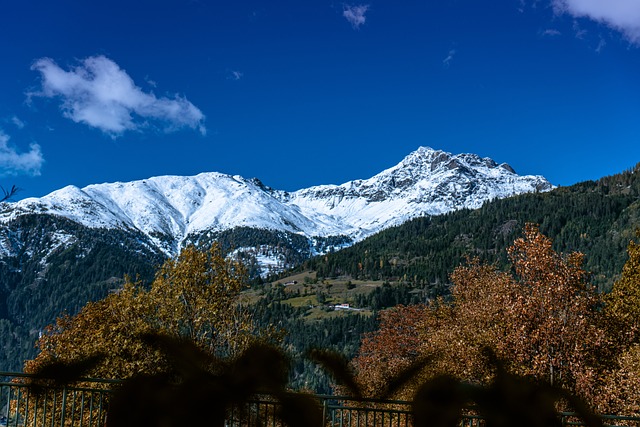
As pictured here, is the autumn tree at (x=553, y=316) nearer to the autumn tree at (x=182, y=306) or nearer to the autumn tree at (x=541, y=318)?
the autumn tree at (x=541, y=318)

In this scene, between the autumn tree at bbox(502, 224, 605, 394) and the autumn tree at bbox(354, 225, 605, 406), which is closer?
the autumn tree at bbox(354, 225, 605, 406)

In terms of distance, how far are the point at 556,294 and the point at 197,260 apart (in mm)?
16972

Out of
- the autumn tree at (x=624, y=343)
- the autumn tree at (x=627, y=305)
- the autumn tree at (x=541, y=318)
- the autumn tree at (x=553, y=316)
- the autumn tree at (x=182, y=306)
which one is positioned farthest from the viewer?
the autumn tree at (x=627, y=305)

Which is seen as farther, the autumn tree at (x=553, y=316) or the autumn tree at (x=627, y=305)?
the autumn tree at (x=627, y=305)

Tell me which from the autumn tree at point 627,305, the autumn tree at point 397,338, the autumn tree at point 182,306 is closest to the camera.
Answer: the autumn tree at point 182,306

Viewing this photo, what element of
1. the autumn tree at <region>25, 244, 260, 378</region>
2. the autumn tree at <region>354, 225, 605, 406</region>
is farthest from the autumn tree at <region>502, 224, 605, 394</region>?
the autumn tree at <region>25, 244, 260, 378</region>

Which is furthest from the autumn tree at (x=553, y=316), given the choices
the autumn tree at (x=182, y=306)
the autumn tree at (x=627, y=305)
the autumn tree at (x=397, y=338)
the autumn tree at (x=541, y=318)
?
the autumn tree at (x=182, y=306)

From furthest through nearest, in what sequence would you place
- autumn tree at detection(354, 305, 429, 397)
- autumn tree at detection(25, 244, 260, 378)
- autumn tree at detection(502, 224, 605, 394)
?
autumn tree at detection(354, 305, 429, 397), autumn tree at detection(25, 244, 260, 378), autumn tree at detection(502, 224, 605, 394)

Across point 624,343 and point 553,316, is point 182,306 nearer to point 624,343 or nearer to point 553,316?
point 553,316

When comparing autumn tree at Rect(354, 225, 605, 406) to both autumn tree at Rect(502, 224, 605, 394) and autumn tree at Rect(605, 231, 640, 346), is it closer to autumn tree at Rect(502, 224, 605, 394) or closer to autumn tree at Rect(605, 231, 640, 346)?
autumn tree at Rect(502, 224, 605, 394)

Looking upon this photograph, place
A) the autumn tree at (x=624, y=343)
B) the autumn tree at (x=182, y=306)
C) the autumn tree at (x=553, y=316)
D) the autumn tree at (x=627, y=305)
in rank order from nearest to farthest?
the autumn tree at (x=624, y=343) → the autumn tree at (x=553, y=316) → the autumn tree at (x=182, y=306) → the autumn tree at (x=627, y=305)

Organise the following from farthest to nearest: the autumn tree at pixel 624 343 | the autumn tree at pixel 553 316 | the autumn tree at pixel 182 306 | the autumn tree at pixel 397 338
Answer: the autumn tree at pixel 397 338 < the autumn tree at pixel 182 306 < the autumn tree at pixel 553 316 < the autumn tree at pixel 624 343

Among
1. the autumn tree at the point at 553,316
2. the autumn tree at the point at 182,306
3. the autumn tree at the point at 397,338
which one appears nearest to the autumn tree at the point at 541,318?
the autumn tree at the point at 553,316

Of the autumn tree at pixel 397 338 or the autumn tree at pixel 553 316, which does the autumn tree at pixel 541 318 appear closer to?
the autumn tree at pixel 553 316
